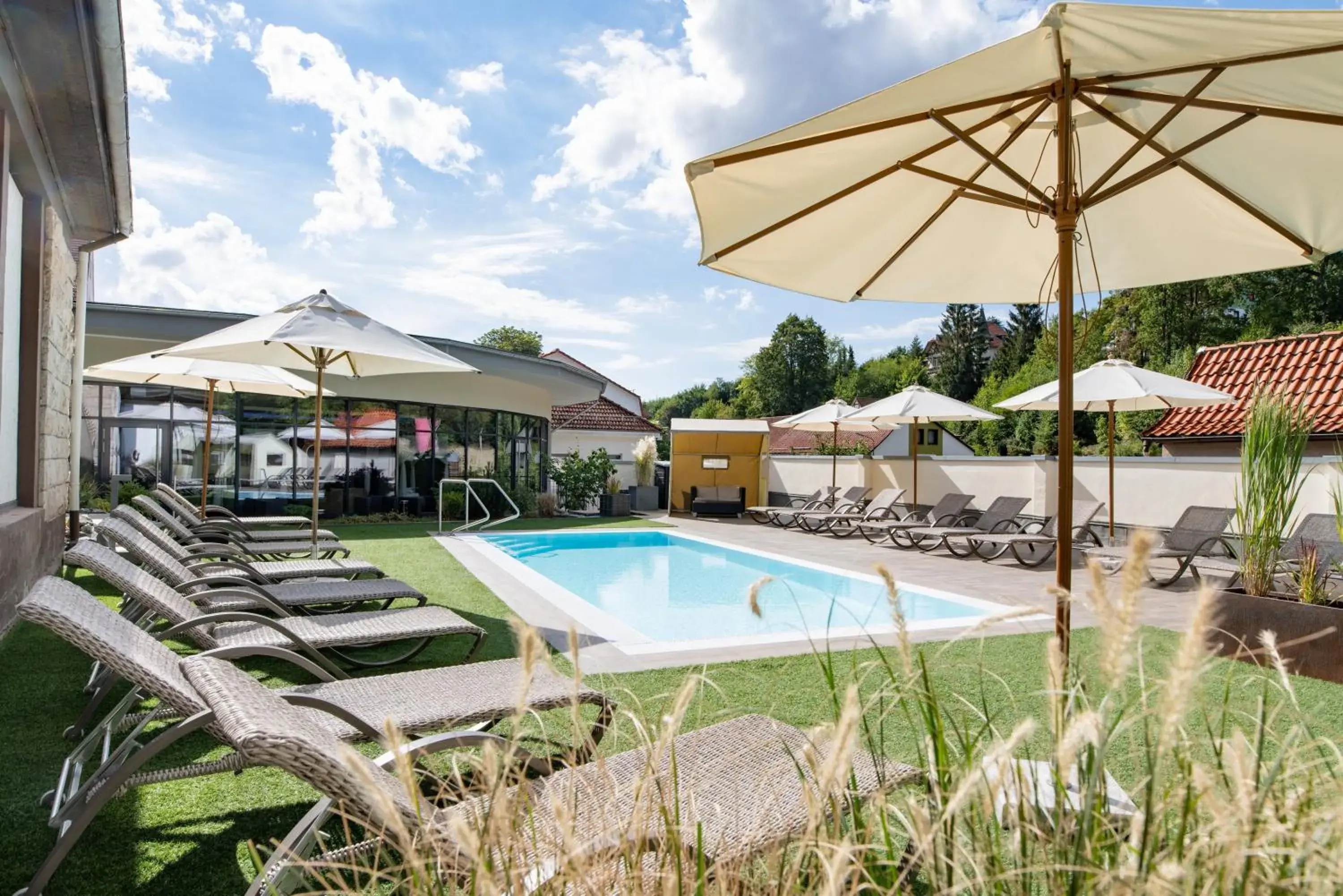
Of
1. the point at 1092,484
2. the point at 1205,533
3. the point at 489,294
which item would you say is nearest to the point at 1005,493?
the point at 1092,484

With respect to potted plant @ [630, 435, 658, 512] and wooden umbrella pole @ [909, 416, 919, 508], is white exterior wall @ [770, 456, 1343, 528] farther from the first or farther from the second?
potted plant @ [630, 435, 658, 512]


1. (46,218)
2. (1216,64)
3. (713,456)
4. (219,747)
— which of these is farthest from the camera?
(713,456)

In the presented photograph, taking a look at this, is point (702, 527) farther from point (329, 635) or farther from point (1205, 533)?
point (329, 635)

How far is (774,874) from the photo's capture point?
148cm

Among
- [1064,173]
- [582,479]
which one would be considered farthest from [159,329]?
[1064,173]

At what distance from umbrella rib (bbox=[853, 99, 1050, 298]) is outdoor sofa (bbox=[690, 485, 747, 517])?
14.1 meters

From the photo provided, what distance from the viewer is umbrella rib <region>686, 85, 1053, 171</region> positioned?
9.66 feet

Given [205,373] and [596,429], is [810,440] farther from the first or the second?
[205,373]

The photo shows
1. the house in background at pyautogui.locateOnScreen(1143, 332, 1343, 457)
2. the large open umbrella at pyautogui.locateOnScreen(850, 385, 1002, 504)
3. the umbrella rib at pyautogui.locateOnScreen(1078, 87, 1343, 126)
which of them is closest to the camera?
the umbrella rib at pyautogui.locateOnScreen(1078, 87, 1343, 126)

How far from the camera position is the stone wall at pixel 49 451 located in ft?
18.5

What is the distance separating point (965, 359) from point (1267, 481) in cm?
6304

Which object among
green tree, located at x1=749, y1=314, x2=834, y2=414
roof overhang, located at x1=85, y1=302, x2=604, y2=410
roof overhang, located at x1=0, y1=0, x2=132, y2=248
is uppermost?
green tree, located at x1=749, y1=314, x2=834, y2=414

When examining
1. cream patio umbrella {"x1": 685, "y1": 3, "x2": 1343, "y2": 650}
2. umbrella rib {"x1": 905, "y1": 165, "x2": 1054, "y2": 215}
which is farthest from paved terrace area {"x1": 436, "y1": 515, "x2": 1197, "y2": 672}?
cream patio umbrella {"x1": 685, "y1": 3, "x2": 1343, "y2": 650}

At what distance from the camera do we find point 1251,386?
1396cm
